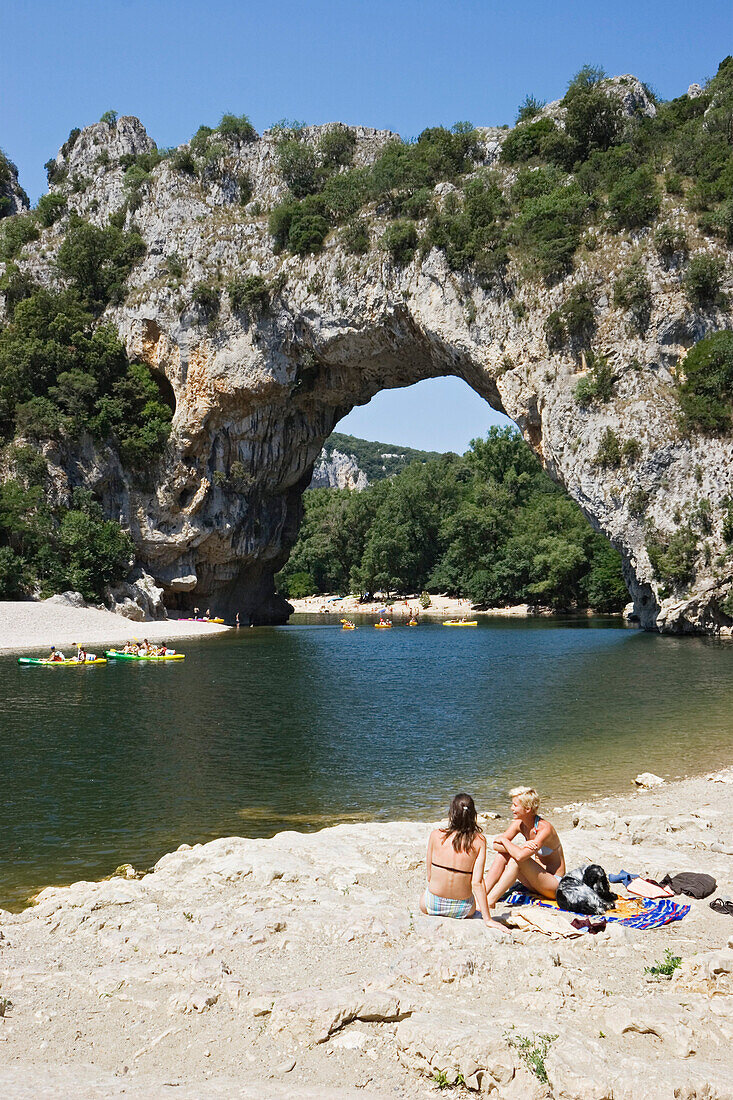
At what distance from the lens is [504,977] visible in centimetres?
545

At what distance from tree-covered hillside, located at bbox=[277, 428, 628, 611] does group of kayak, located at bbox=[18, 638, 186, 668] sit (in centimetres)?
4055

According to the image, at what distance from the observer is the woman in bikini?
7.12 metres

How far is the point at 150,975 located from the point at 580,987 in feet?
9.76

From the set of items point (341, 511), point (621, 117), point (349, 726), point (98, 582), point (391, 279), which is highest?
point (621, 117)

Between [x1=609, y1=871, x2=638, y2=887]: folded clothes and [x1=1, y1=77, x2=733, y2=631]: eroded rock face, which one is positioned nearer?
[x1=609, y1=871, x2=638, y2=887]: folded clothes

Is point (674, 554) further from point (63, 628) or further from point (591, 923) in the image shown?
point (591, 923)

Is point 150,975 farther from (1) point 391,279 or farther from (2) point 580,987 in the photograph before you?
(1) point 391,279

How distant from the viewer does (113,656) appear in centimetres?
3475

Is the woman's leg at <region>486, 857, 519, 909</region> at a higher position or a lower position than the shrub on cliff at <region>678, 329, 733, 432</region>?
lower

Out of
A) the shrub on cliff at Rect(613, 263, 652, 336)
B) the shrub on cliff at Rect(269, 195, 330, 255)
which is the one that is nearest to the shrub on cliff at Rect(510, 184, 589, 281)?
the shrub on cliff at Rect(613, 263, 652, 336)

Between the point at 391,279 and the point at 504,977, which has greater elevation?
the point at 391,279

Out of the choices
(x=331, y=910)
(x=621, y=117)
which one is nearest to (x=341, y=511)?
(x=621, y=117)

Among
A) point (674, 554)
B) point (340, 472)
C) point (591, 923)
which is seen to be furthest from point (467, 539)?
point (340, 472)

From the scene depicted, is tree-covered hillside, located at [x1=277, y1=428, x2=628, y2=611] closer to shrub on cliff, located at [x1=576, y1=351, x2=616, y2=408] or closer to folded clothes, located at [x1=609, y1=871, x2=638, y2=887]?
shrub on cliff, located at [x1=576, y1=351, x2=616, y2=408]
